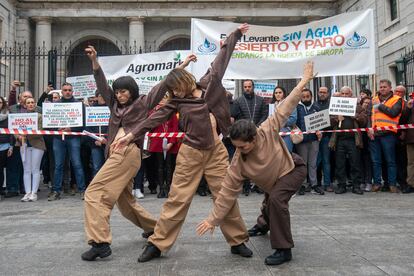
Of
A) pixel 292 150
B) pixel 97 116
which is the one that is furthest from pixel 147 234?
pixel 292 150

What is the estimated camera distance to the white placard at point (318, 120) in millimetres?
8742

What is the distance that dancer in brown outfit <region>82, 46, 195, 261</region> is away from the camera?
4.22m

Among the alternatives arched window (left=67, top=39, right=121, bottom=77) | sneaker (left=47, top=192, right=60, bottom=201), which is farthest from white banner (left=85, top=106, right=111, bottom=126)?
arched window (left=67, top=39, right=121, bottom=77)

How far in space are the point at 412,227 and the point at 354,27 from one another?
18.9 feet

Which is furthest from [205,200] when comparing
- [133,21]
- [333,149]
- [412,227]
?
[133,21]

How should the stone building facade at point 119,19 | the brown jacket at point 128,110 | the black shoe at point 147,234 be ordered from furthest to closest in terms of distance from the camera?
the stone building facade at point 119,19
the black shoe at point 147,234
the brown jacket at point 128,110

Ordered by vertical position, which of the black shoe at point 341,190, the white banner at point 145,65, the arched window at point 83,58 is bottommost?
the black shoe at point 341,190

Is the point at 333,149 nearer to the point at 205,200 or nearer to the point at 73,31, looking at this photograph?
the point at 205,200

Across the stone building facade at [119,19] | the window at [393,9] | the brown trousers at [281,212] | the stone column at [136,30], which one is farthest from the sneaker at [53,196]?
the window at [393,9]

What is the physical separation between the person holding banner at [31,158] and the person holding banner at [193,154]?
16.5 ft

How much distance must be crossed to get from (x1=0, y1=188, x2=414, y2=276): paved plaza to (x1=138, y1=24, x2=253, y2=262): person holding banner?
21cm

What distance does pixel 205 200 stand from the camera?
8.10 m

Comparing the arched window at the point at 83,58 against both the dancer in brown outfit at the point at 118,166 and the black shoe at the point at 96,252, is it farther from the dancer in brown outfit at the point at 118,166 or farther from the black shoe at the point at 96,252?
the black shoe at the point at 96,252

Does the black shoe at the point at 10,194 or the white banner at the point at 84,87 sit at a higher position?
the white banner at the point at 84,87
